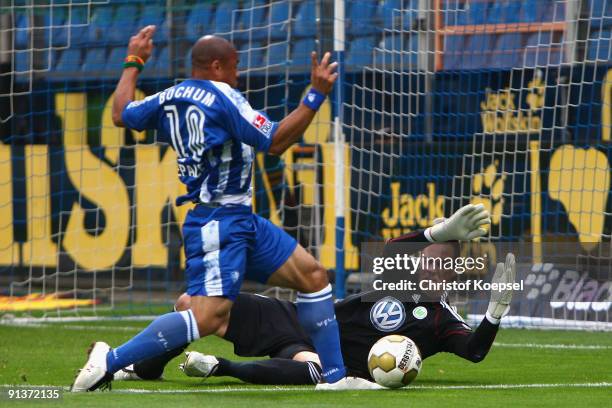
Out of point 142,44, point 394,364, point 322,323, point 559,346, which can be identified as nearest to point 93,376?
point 322,323

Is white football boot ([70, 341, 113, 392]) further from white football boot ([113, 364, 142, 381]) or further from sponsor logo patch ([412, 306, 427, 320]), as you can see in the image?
sponsor logo patch ([412, 306, 427, 320])

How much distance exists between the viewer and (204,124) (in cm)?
658

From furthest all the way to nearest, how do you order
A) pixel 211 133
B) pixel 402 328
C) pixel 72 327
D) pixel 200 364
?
pixel 72 327, pixel 402 328, pixel 200 364, pixel 211 133

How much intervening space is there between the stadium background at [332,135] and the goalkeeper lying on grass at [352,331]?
4.14 meters

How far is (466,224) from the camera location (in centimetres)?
707

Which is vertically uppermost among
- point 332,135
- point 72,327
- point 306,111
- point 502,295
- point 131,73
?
point 131,73

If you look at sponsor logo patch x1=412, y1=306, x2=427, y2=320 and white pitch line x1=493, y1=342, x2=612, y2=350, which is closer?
sponsor logo patch x1=412, y1=306, x2=427, y2=320

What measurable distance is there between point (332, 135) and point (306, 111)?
6735 mm

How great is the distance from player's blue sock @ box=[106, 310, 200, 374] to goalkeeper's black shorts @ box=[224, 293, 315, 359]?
1.32 meters

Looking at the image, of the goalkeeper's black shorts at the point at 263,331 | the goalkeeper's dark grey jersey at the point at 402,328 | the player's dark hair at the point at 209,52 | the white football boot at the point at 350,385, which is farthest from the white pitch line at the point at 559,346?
the player's dark hair at the point at 209,52

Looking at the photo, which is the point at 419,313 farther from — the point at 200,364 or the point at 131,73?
the point at 131,73

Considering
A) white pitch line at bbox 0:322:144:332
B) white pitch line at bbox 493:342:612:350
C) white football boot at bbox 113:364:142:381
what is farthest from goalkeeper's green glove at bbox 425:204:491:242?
white pitch line at bbox 0:322:144:332

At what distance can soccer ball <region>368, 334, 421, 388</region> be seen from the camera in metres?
6.98

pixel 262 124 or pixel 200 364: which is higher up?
pixel 262 124
